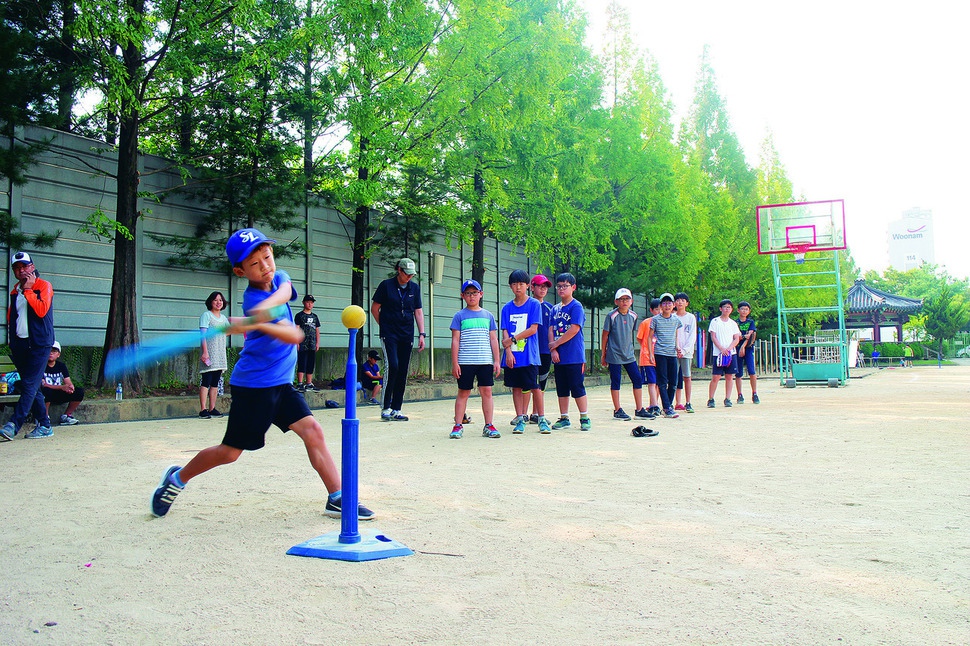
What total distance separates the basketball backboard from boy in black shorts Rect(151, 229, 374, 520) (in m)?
20.9

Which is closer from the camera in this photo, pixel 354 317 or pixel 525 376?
pixel 354 317

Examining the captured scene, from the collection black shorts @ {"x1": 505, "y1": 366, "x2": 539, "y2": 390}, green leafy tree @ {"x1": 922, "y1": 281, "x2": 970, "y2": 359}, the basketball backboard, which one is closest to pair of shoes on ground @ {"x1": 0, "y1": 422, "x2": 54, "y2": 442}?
black shorts @ {"x1": 505, "y1": 366, "x2": 539, "y2": 390}

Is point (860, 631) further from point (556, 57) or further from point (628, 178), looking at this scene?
point (628, 178)

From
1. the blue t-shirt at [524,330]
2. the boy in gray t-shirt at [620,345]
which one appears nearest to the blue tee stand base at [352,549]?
the blue t-shirt at [524,330]

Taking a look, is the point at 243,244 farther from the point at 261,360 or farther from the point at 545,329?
the point at 545,329

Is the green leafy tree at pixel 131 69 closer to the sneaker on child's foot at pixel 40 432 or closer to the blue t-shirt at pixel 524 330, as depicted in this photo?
the sneaker on child's foot at pixel 40 432

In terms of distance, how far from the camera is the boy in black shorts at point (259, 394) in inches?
161

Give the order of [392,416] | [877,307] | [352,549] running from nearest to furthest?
1. [352,549]
2. [392,416]
3. [877,307]

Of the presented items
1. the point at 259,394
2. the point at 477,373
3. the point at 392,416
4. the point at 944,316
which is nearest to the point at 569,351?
the point at 477,373

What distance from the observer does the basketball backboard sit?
2291 cm

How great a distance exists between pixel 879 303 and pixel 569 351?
5617 cm

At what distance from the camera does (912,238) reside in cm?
16525

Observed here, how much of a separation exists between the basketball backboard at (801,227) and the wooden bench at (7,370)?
1934cm

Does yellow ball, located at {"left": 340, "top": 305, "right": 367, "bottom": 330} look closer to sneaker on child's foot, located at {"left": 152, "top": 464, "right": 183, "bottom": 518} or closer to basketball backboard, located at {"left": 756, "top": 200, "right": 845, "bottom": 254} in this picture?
sneaker on child's foot, located at {"left": 152, "top": 464, "right": 183, "bottom": 518}
